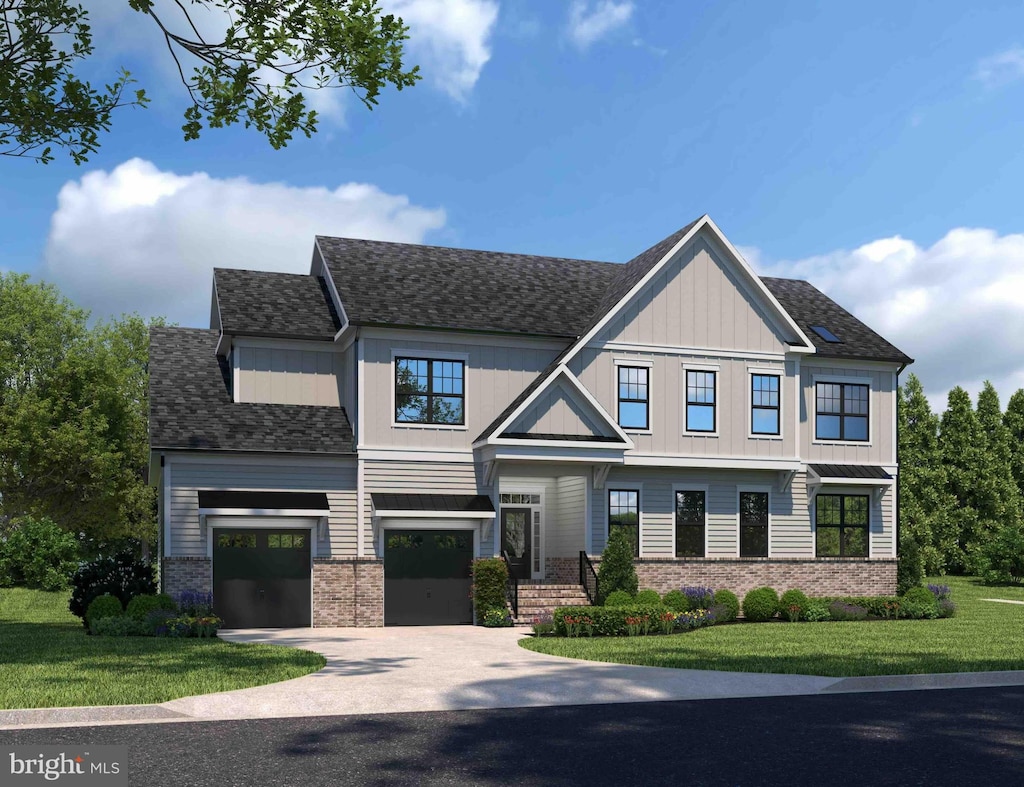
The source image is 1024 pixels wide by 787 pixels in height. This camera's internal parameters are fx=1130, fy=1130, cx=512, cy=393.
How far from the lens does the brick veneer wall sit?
26.4 m

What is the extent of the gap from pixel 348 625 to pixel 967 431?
3059cm

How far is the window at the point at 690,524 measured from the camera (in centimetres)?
3088

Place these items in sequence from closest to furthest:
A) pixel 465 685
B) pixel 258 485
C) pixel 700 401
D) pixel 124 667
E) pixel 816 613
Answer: pixel 465 685
pixel 124 667
pixel 258 485
pixel 816 613
pixel 700 401

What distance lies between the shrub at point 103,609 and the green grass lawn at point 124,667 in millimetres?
448

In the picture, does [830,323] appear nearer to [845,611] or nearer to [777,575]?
[777,575]

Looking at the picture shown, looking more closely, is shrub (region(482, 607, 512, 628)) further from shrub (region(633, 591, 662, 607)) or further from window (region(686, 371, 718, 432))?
window (region(686, 371, 718, 432))

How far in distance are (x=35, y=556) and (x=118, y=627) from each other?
22.0 metres

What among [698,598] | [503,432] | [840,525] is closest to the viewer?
[503,432]

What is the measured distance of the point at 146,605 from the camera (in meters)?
23.7

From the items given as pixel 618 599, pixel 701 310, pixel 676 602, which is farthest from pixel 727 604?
pixel 701 310

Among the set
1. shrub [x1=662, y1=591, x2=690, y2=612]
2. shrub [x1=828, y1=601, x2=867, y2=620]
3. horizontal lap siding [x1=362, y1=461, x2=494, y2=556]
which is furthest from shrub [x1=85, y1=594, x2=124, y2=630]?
shrub [x1=828, y1=601, x2=867, y2=620]

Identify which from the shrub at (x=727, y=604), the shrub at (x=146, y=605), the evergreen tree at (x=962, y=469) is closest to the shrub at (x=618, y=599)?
the shrub at (x=727, y=604)

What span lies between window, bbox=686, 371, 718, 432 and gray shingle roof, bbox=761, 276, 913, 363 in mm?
3664

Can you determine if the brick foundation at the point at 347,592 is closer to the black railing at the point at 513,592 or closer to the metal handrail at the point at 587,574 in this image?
the black railing at the point at 513,592
